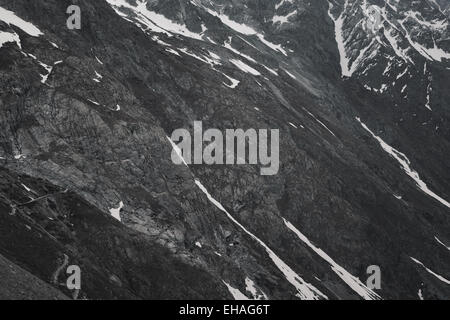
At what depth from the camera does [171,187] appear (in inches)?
3595

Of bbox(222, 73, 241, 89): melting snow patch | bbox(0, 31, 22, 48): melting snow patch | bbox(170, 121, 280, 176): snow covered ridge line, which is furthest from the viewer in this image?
bbox(222, 73, 241, 89): melting snow patch

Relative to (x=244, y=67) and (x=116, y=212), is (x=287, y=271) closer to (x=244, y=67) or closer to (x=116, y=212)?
(x=116, y=212)

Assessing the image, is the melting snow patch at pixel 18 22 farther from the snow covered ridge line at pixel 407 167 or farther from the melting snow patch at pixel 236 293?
the snow covered ridge line at pixel 407 167

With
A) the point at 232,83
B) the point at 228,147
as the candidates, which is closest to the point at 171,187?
the point at 228,147

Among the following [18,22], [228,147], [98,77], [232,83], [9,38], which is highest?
[18,22]

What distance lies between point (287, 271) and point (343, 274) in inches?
767

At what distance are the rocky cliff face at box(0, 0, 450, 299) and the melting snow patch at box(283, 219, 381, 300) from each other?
46 centimetres

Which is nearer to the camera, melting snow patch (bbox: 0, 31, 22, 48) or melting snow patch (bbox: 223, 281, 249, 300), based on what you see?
melting snow patch (bbox: 223, 281, 249, 300)

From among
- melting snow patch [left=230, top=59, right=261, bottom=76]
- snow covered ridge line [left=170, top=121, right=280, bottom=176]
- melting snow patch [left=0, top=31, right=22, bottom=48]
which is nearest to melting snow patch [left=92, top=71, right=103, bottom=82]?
melting snow patch [left=0, top=31, right=22, bottom=48]

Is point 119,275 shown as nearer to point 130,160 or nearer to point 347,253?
point 130,160

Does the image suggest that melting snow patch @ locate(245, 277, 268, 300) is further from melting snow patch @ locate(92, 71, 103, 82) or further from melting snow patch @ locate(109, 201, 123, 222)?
melting snow patch @ locate(92, 71, 103, 82)

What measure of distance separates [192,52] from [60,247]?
102030mm

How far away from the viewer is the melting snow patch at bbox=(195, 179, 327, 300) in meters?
88.8

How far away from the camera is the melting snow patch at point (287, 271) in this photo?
8881 cm
